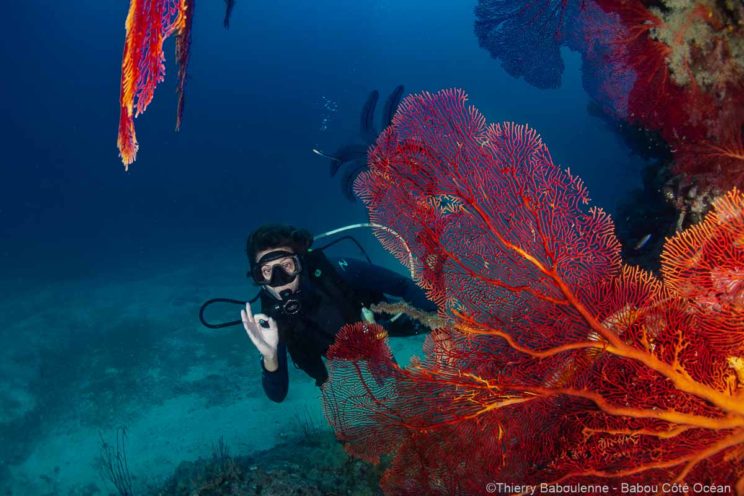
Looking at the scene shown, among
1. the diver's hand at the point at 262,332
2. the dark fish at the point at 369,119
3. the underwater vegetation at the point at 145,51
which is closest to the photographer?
the underwater vegetation at the point at 145,51

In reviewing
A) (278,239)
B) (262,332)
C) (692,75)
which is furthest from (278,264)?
(692,75)

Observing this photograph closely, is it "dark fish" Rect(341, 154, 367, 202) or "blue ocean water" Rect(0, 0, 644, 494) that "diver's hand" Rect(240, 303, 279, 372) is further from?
"dark fish" Rect(341, 154, 367, 202)

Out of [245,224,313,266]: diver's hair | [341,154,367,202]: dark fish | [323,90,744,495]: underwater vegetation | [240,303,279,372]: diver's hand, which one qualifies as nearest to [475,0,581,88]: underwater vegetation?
[323,90,744,495]: underwater vegetation

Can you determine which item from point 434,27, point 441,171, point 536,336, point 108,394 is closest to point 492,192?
point 441,171

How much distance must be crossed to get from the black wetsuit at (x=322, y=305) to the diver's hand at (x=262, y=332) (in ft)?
1.13

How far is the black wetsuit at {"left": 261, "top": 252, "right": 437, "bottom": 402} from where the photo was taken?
464cm

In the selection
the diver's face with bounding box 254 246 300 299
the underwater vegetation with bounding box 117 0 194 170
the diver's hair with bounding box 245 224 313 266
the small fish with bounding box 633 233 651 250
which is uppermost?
the underwater vegetation with bounding box 117 0 194 170

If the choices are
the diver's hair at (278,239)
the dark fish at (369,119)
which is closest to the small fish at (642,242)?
the diver's hair at (278,239)

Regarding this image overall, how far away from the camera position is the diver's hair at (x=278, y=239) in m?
4.65

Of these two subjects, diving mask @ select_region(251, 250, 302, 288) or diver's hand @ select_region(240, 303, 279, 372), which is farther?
diving mask @ select_region(251, 250, 302, 288)

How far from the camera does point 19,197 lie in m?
70.6

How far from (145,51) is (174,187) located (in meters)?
86.6

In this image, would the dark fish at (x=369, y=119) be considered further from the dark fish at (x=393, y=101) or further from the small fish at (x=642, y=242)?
the small fish at (x=642, y=242)

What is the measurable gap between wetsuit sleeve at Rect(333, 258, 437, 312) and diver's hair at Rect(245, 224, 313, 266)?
497 millimetres
